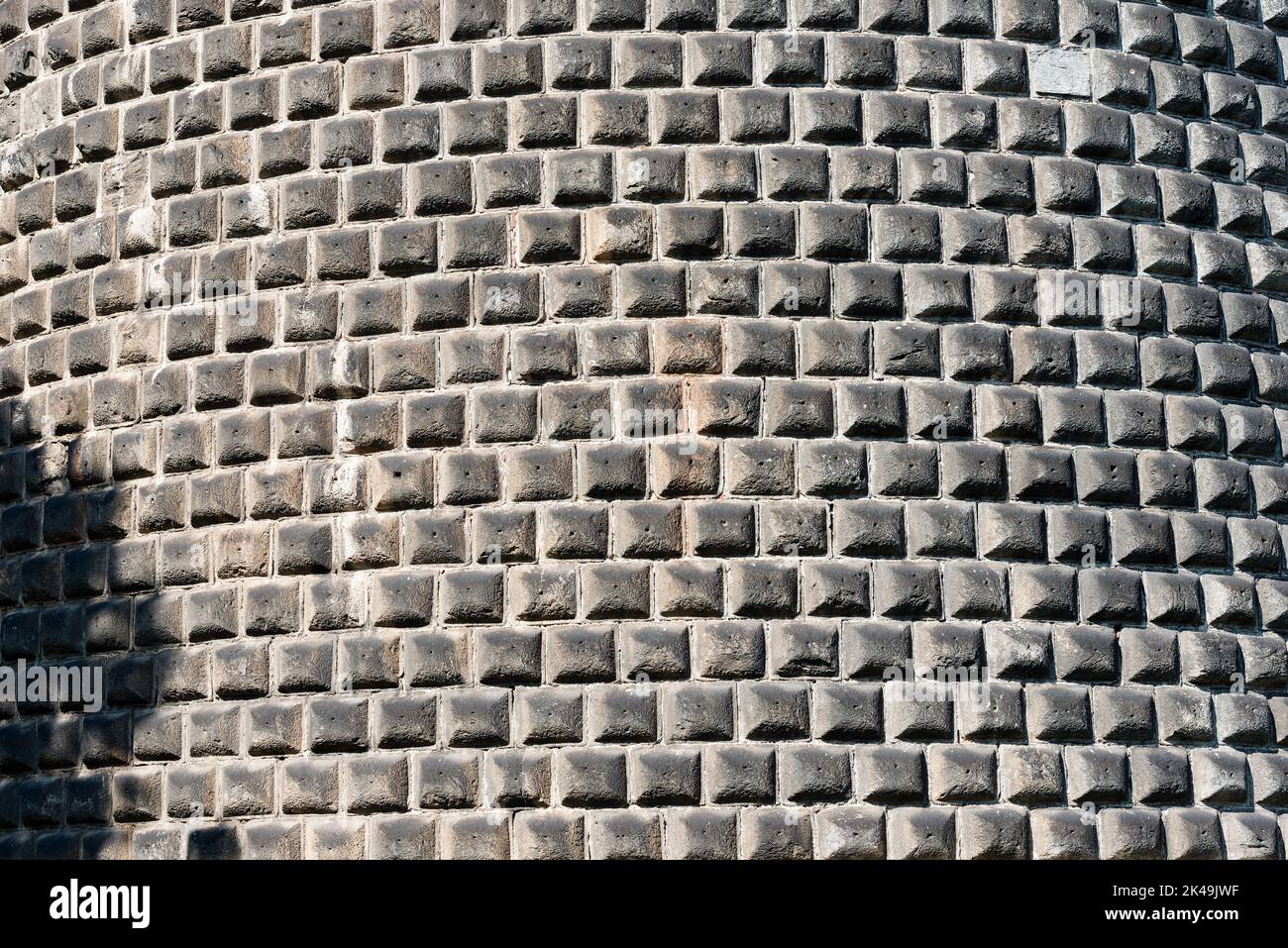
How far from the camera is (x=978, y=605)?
772 cm

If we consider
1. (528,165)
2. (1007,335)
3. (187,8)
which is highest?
(187,8)

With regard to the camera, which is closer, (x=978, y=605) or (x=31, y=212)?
(x=978, y=605)

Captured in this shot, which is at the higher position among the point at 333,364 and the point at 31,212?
the point at 31,212

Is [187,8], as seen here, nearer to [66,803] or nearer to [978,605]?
[66,803]

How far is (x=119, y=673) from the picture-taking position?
817cm

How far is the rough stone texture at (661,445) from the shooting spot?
755cm

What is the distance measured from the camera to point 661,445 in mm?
7754

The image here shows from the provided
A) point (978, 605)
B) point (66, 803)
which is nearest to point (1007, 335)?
point (978, 605)

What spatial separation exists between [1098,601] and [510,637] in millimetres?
3003

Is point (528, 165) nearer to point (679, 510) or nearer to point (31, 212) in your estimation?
point (679, 510)

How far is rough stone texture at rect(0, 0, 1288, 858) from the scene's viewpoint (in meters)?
7.55

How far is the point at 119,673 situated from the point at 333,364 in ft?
6.58
